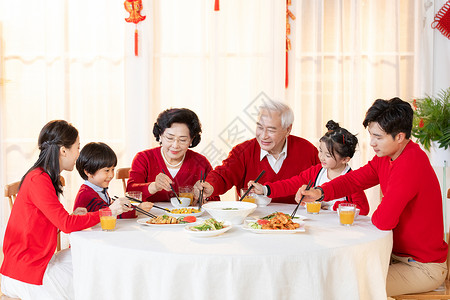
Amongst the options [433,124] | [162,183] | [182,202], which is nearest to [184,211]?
[182,202]

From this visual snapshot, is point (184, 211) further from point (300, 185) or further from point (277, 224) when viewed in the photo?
point (300, 185)

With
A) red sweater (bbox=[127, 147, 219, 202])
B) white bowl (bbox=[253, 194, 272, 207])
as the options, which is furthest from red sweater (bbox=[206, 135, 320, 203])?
white bowl (bbox=[253, 194, 272, 207])

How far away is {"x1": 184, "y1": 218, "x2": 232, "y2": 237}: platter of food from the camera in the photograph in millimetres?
1886

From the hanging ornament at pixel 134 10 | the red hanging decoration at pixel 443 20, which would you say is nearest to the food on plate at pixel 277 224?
the hanging ornament at pixel 134 10

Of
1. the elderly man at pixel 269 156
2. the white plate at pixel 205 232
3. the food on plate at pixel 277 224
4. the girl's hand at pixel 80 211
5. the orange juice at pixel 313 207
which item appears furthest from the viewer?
the elderly man at pixel 269 156

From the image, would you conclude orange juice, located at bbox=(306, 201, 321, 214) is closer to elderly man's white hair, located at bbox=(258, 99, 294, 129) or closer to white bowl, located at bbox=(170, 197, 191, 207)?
white bowl, located at bbox=(170, 197, 191, 207)

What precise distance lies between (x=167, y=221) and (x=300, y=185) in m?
0.96

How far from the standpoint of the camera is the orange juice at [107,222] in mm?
2025

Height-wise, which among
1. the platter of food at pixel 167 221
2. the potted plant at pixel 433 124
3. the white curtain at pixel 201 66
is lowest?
the platter of food at pixel 167 221

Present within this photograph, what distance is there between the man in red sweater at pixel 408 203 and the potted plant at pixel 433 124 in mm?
1853

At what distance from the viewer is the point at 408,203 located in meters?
2.21

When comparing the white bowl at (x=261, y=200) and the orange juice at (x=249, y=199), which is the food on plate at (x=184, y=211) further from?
the white bowl at (x=261, y=200)

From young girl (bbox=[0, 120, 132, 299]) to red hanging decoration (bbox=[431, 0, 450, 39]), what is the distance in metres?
3.42

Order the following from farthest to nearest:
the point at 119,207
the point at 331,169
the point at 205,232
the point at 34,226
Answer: the point at 331,169 → the point at 34,226 → the point at 119,207 → the point at 205,232
